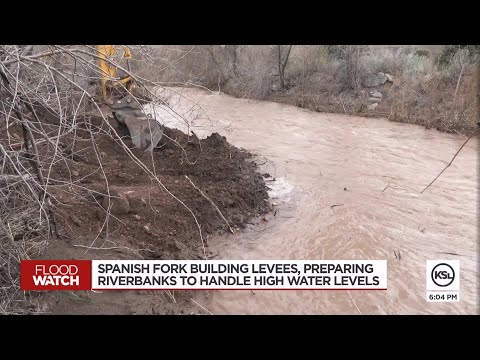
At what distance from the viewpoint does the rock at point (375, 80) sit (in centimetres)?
1603

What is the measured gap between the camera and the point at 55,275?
350 centimetres

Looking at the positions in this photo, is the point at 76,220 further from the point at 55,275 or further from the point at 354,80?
the point at 354,80

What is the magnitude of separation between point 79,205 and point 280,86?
14.9m

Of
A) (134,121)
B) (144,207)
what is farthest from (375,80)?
(144,207)

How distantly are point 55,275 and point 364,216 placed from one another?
186 inches

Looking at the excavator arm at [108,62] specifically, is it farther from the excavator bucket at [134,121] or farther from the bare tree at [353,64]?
the bare tree at [353,64]

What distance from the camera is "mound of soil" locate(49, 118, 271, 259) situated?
14.8ft

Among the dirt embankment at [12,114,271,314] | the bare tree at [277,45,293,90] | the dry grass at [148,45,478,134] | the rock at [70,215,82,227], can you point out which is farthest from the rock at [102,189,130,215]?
the bare tree at [277,45,293,90]

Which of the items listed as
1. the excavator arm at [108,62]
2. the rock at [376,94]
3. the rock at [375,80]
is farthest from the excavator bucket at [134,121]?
the rock at [375,80]

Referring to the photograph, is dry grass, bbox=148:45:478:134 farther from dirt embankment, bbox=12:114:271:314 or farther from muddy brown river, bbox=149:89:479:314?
dirt embankment, bbox=12:114:271:314

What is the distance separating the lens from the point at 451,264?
4.87 metres

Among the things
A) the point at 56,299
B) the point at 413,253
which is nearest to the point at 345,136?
the point at 413,253

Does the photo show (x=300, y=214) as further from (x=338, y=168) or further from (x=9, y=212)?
(x=9, y=212)

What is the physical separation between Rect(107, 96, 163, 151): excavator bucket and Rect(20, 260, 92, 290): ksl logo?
12.8ft
